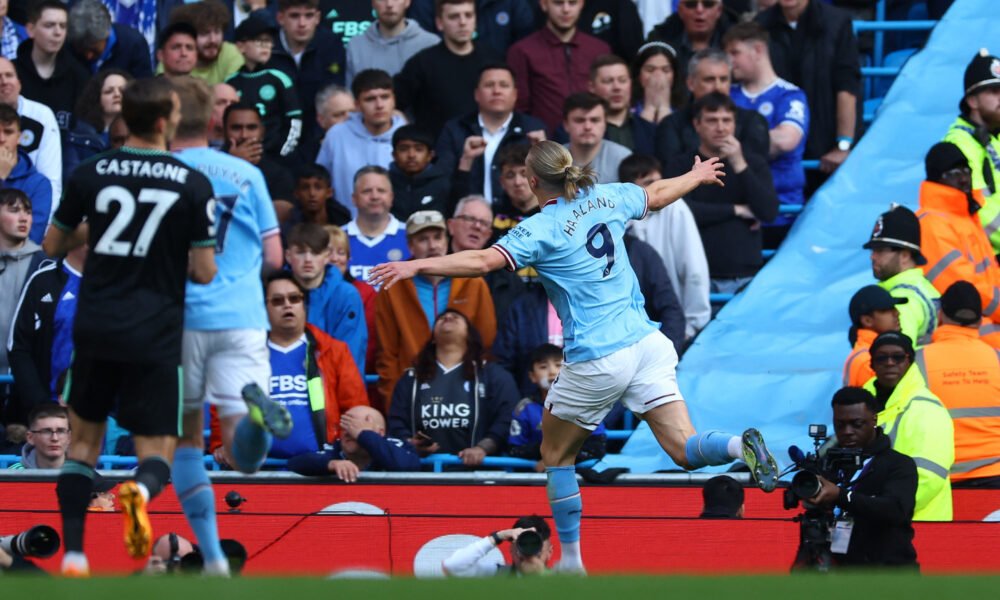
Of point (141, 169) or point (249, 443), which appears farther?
point (249, 443)

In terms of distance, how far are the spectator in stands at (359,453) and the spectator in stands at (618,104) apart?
10.1 feet

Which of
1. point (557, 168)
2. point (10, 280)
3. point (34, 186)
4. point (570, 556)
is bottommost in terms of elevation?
point (570, 556)

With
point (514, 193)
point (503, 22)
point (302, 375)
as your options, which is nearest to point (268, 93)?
point (503, 22)

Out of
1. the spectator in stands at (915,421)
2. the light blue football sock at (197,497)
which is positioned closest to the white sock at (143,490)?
the light blue football sock at (197,497)

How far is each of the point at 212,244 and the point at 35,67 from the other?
647 centimetres

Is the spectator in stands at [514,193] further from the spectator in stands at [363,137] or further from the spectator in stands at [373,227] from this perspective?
the spectator in stands at [363,137]

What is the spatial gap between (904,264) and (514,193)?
249 centimetres

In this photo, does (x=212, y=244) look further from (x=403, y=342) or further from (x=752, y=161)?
(x=752, y=161)

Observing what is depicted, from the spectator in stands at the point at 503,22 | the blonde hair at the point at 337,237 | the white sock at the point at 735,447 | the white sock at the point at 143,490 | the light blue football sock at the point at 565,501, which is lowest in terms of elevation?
the light blue football sock at the point at 565,501

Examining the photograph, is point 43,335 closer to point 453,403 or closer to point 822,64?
point 453,403

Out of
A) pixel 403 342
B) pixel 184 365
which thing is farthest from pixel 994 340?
pixel 184 365

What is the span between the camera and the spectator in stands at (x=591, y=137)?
1207cm

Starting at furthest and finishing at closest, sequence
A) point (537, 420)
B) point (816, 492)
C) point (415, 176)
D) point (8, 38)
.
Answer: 1. point (8, 38)
2. point (415, 176)
3. point (537, 420)
4. point (816, 492)

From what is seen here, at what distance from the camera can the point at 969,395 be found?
33.2ft
